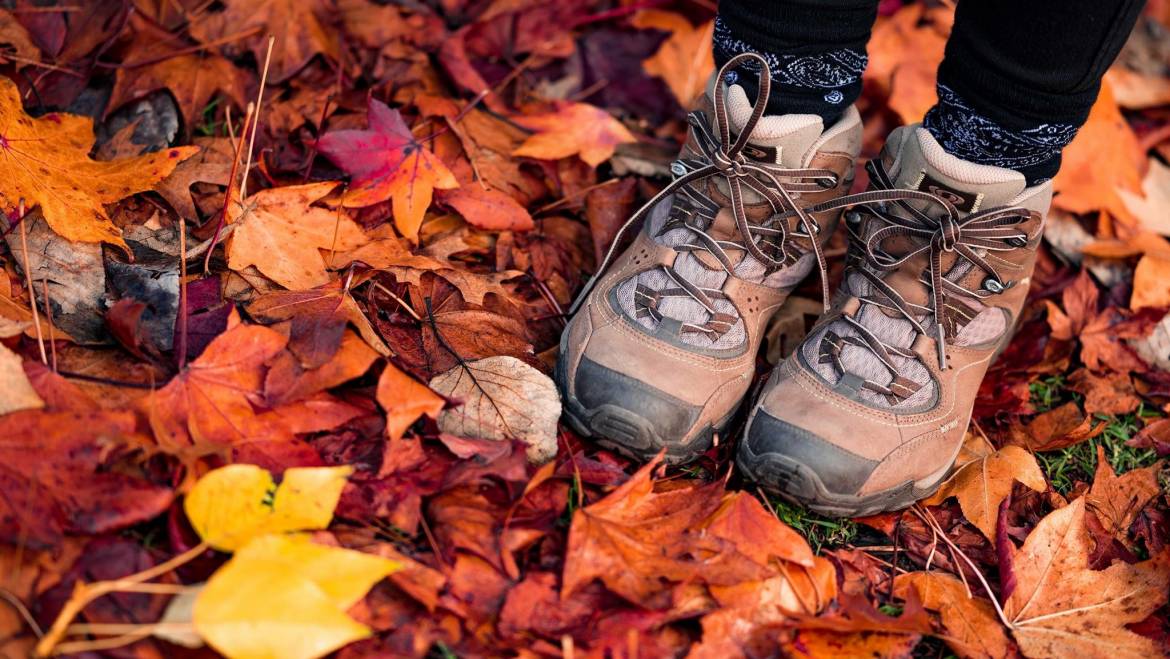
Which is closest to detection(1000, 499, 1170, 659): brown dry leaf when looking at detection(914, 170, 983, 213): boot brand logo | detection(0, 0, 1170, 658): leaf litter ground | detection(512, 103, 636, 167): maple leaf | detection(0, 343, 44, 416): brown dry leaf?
detection(0, 0, 1170, 658): leaf litter ground

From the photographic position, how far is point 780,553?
3.89ft

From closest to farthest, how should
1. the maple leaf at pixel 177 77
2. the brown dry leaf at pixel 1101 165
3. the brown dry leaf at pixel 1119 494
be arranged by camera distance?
the brown dry leaf at pixel 1119 494 < the maple leaf at pixel 177 77 < the brown dry leaf at pixel 1101 165

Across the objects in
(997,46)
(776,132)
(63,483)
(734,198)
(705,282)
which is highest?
(997,46)

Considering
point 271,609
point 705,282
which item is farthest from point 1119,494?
point 271,609

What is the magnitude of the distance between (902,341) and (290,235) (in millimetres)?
984

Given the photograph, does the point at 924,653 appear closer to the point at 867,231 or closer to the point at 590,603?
the point at 590,603

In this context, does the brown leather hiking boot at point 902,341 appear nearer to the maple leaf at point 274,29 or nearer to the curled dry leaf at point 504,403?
the curled dry leaf at point 504,403

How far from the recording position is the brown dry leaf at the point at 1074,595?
3.91ft

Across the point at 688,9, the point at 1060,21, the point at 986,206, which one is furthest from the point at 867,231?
the point at 688,9

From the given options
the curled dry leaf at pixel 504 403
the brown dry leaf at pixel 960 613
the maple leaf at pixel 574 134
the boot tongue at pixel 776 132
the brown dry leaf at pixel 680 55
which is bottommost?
the brown dry leaf at pixel 960 613

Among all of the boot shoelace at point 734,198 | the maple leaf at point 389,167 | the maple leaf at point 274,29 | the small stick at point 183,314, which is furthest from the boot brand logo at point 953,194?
the maple leaf at point 274,29

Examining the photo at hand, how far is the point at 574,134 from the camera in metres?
1.80

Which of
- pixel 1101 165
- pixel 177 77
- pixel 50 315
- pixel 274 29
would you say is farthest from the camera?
pixel 1101 165

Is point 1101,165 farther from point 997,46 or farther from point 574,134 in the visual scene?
point 574,134
